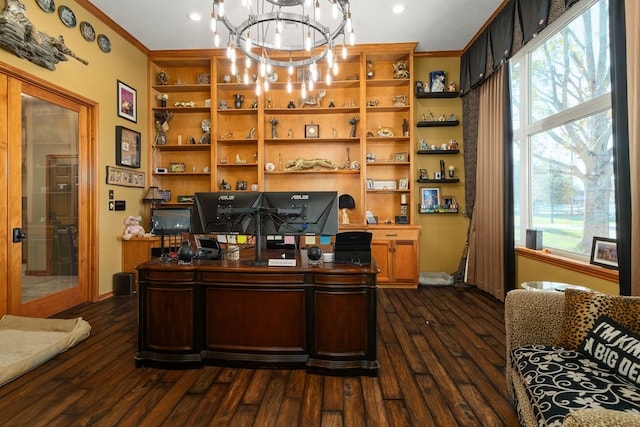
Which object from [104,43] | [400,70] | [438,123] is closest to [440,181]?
[438,123]

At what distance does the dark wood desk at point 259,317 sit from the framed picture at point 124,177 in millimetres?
2421

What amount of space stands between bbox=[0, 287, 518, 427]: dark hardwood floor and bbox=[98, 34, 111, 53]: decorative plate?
3372mm

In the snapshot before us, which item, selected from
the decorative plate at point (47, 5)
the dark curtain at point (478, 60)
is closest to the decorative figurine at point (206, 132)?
the decorative plate at point (47, 5)

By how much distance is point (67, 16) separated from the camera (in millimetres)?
3348

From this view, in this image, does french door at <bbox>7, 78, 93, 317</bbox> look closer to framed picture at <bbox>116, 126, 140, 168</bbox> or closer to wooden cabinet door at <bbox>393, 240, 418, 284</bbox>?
framed picture at <bbox>116, 126, 140, 168</bbox>

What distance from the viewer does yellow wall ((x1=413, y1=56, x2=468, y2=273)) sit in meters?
4.86

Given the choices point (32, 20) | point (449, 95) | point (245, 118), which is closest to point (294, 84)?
point (245, 118)

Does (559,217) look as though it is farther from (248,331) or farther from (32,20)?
(32,20)

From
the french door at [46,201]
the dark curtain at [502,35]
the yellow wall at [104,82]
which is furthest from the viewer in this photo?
the dark curtain at [502,35]

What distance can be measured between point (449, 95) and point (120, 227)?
16.8ft

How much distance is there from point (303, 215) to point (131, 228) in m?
3.11

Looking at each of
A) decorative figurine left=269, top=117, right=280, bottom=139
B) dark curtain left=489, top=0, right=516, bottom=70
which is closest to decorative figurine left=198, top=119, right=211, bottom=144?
decorative figurine left=269, top=117, right=280, bottom=139

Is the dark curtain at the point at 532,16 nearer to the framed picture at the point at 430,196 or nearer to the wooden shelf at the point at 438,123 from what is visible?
the wooden shelf at the point at 438,123

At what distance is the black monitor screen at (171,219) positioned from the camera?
4457 mm
